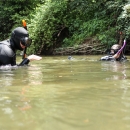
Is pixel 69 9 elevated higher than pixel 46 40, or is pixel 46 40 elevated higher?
pixel 69 9

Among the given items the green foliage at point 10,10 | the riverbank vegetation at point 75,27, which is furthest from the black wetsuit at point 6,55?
the green foliage at point 10,10

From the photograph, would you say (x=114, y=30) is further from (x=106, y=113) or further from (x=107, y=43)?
(x=106, y=113)

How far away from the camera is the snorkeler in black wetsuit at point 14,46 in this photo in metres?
7.00

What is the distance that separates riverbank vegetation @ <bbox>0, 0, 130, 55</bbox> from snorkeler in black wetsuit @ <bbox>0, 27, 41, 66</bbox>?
903 cm

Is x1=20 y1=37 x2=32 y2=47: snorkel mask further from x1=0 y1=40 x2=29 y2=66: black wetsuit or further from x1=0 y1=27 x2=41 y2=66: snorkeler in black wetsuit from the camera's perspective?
x1=0 y1=40 x2=29 y2=66: black wetsuit

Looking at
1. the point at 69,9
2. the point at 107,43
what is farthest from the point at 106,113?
the point at 69,9

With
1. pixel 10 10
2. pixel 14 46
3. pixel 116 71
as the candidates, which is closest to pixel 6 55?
pixel 14 46

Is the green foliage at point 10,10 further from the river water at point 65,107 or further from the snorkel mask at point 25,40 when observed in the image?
the river water at point 65,107

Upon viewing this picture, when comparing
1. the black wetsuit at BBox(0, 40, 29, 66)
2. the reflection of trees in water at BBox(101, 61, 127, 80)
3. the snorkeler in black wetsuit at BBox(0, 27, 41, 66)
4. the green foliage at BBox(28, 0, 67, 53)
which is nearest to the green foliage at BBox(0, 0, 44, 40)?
the green foliage at BBox(28, 0, 67, 53)

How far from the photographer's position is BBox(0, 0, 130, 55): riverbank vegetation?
16359 millimetres

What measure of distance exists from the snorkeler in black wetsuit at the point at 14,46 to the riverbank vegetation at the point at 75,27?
9.03 m

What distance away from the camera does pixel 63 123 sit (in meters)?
2.13

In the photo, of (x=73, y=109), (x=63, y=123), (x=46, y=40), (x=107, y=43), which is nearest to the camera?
(x=63, y=123)

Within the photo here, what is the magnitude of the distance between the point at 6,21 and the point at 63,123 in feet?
79.3
